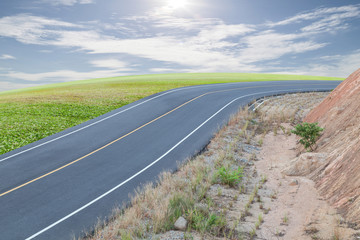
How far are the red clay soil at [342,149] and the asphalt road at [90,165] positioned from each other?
6.46m

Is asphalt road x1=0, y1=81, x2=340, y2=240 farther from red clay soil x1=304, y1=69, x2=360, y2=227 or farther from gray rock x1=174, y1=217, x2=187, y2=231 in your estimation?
red clay soil x1=304, y1=69, x2=360, y2=227

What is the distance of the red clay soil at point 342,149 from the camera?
821 centimetres

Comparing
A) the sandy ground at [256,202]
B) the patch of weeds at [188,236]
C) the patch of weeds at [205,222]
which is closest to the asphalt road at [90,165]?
the sandy ground at [256,202]

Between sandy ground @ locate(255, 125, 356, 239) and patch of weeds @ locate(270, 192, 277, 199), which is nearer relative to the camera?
sandy ground @ locate(255, 125, 356, 239)

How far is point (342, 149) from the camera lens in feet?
34.9

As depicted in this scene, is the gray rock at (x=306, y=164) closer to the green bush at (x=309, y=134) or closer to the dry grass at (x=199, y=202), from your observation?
the dry grass at (x=199, y=202)

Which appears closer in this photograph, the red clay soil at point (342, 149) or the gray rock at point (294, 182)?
the red clay soil at point (342, 149)

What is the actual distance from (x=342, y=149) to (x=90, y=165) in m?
11.1

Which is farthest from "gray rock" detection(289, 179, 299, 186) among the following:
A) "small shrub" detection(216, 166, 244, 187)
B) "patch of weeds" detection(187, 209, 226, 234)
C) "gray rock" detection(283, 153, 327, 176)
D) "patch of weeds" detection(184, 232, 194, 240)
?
"patch of weeds" detection(184, 232, 194, 240)

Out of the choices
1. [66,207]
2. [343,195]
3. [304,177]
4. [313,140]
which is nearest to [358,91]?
[313,140]

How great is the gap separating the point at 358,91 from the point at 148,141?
11729 mm

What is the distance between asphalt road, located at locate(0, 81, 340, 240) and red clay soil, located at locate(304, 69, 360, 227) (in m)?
6.46

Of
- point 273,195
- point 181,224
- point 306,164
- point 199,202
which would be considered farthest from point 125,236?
point 306,164

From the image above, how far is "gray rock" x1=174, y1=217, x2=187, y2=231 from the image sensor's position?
798 cm
